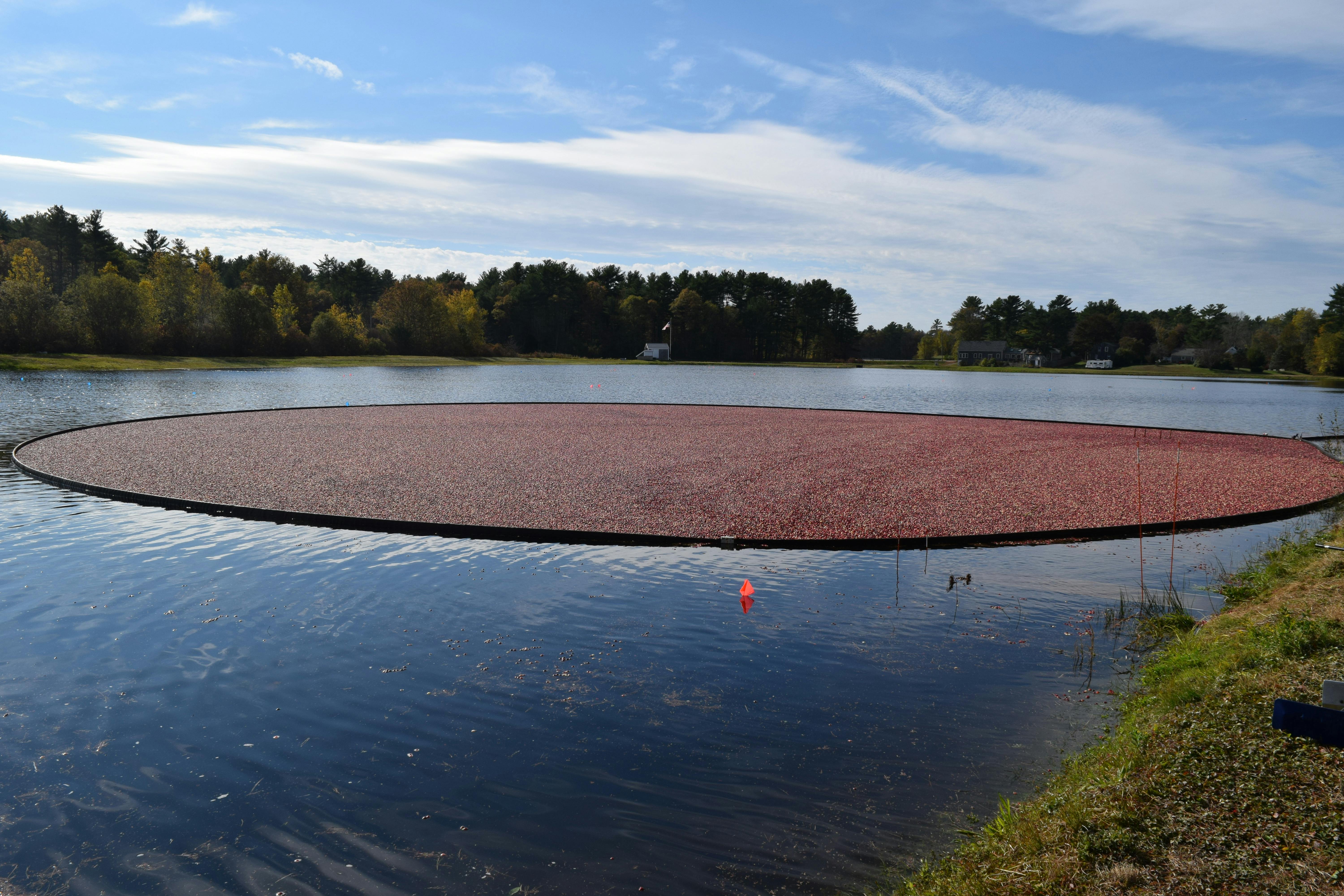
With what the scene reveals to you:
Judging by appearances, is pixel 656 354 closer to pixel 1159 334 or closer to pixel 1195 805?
pixel 1159 334

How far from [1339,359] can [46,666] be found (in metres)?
120

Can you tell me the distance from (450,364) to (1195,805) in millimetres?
93469

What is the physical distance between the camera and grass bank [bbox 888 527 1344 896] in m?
3.93

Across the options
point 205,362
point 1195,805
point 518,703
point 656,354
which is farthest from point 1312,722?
point 656,354

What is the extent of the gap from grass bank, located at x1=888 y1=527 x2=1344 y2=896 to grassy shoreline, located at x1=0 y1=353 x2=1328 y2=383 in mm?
68296

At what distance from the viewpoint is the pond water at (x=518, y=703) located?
472cm

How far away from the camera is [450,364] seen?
305 ft

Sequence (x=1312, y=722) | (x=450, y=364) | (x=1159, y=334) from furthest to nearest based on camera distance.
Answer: (x=1159, y=334), (x=450, y=364), (x=1312, y=722)

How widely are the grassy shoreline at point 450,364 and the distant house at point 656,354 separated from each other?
7.19 feet

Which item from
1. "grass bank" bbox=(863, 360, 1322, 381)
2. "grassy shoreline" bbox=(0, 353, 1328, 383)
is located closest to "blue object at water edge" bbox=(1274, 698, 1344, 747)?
"grassy shoreline" bbox=(0, 353, 1328, 383)

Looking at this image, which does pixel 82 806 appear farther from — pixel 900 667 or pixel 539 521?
pixel 539 521

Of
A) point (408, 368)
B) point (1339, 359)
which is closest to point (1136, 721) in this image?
point (408, 368)

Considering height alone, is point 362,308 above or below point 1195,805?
above

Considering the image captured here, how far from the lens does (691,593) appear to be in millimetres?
9805
